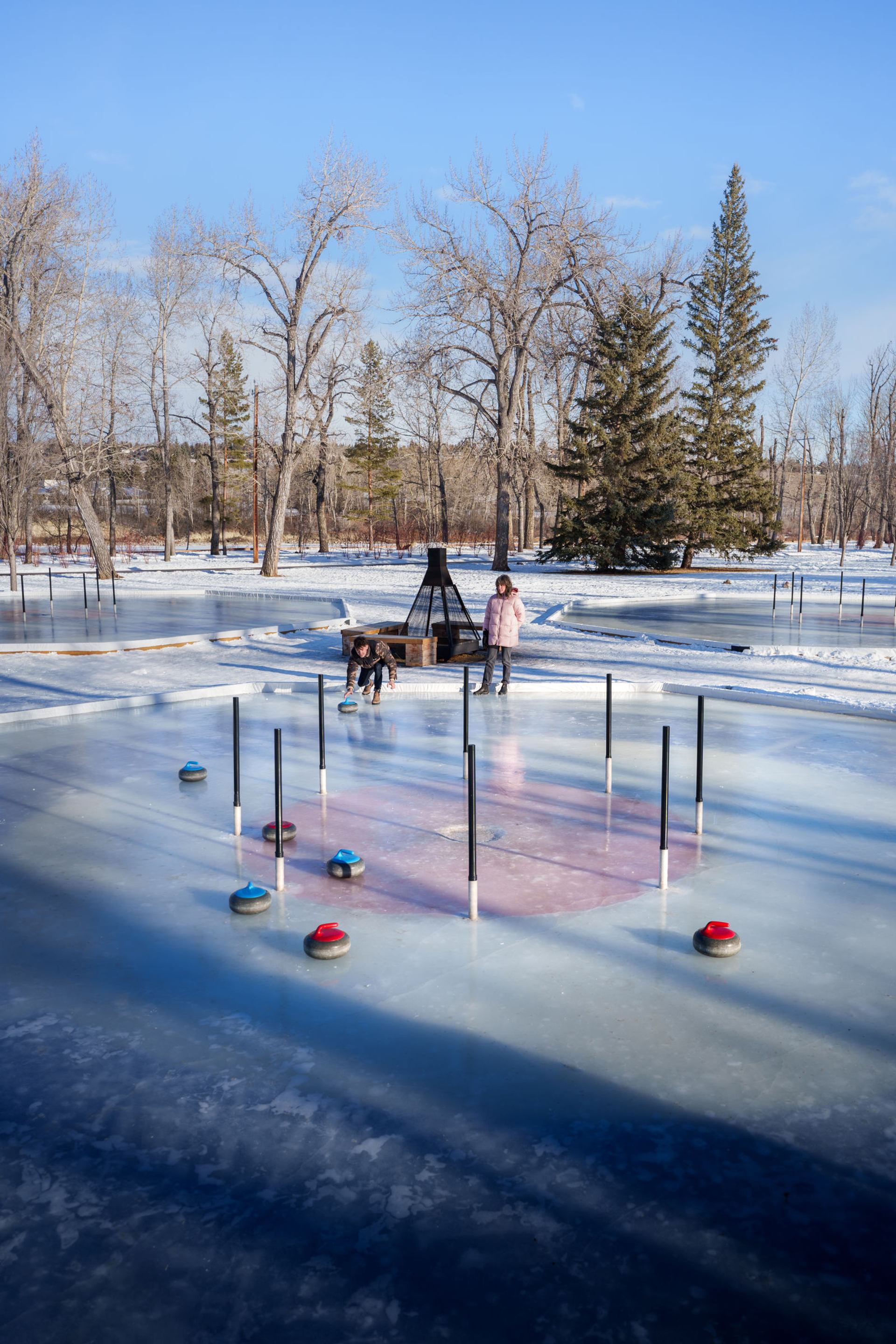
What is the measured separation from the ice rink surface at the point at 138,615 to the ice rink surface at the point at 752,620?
6379mm

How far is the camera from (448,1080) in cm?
397

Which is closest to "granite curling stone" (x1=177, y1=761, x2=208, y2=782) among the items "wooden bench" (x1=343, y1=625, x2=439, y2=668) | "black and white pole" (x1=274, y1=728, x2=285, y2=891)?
"black and white pole" (x1=274, y1=728, x2=285, y2=891)

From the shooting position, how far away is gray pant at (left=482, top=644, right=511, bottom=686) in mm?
12961

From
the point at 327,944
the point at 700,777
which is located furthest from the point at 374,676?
the point at 327,944

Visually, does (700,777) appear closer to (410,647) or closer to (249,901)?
(249,901)

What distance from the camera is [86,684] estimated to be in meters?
13.6

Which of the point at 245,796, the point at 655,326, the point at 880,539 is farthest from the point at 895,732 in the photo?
the point at 880,539

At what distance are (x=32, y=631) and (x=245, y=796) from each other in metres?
13.1

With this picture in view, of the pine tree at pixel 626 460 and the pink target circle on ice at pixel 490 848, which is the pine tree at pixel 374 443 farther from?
the pink target circle on ice at pixel 490 848

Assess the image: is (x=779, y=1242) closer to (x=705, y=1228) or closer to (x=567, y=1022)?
(x=705, y=1228)

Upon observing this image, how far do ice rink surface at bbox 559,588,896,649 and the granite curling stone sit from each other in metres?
11.4

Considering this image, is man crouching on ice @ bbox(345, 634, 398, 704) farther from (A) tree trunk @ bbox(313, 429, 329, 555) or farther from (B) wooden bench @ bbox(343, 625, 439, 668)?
(A) tree trunk @ bbox(313, 429, 329, 555)

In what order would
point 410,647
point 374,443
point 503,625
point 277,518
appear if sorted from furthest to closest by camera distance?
point 374,443, point 277,518, point 410,647, point 503,625

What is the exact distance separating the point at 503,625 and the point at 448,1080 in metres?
9.05
